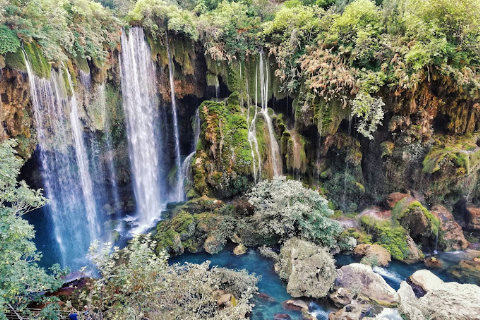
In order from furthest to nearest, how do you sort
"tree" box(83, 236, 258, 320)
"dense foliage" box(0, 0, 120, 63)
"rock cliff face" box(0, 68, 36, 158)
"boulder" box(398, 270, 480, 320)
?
"rock cliff face" box(0, 68, 36, 158), "dense foliage" box(0, 0, 120, 63), "boulder" box(398, 270, 480, 320), "tree" box(83, 236, 258, 320)

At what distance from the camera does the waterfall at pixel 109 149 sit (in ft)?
48.0

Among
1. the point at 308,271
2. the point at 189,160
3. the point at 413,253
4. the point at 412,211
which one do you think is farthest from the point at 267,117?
the point at 413,253

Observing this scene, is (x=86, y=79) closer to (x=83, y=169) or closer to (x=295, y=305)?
(x=83, y=169)

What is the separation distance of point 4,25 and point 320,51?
13.5 m

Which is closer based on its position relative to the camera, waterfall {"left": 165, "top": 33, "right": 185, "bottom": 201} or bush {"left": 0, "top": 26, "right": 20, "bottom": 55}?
bush {"left": 0, "top": 26, "right": 20, "bottom": 55}

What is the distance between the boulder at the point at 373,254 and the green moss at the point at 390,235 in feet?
1.15

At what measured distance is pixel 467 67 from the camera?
12859mm

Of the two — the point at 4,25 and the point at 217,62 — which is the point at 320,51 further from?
the point at 4,25

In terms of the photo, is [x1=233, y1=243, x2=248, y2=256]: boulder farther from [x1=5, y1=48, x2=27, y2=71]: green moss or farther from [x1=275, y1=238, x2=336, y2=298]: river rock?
Answer: [x1=5, y1=48, x2=27, y2=71]: green moss

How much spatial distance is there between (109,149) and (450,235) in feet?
58.9

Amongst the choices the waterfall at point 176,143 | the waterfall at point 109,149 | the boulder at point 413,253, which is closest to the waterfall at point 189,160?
the waterfall at point 176,143

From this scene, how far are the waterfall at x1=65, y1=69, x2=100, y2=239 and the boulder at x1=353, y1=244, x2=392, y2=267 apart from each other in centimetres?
1254

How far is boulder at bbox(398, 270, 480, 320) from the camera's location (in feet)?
28.2

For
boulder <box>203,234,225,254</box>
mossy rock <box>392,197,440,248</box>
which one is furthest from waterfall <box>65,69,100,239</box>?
mossy rock <box>392,197,440,248</box>
